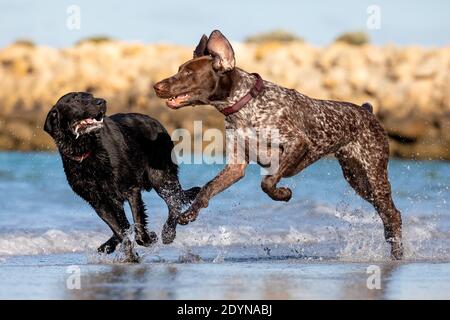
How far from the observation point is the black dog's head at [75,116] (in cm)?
955

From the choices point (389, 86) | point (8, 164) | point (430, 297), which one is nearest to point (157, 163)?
point (430, 297)

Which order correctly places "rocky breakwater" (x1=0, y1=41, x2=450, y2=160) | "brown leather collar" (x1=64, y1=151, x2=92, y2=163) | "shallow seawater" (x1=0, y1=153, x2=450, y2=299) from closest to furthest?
"shallow seawater" (x1=0, y1=153, x2=450, y2=299) < "brown leather collar" (x1=64, y1=151, x2=92, y2=163) < "rocky breakwater" (x1=0, y1=41, x2=450, y2=160)

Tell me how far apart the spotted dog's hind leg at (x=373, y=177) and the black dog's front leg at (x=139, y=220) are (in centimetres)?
191

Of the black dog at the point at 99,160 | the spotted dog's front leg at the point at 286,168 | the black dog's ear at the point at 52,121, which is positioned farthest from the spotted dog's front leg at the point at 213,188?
the black dog's ear at the point at 52,121

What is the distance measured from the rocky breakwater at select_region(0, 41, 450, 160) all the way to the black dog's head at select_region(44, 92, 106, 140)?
21.3 m

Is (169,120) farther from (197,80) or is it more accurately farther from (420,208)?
(197,80)

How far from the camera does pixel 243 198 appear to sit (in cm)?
1612

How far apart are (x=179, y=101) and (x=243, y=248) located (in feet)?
8.37

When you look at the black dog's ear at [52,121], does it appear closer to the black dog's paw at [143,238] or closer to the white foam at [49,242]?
the black dog's paw at [143,238]

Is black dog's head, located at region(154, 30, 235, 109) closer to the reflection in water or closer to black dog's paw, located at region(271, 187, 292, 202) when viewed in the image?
black dog's paw, located at region(271, 187, 292, 202)

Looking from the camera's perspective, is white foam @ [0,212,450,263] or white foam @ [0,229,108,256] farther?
white foam @ [0,229,108,256]

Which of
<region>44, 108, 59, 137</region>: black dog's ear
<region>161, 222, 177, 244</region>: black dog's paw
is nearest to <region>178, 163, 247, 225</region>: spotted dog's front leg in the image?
<region>161, 222, 177, 244</region>: black dog's paw

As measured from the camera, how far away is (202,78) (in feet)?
29.6

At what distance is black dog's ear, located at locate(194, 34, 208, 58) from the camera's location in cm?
920
